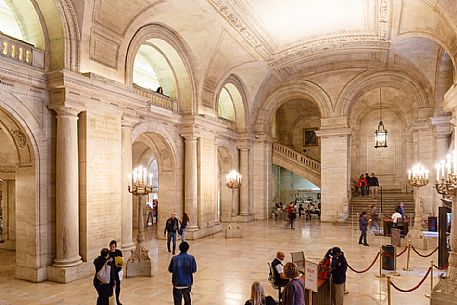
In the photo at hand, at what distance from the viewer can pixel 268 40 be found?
14.5m

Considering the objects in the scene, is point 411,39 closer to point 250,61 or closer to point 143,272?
point 250,61

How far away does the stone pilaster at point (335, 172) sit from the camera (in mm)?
19156

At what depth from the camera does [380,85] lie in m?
19.0

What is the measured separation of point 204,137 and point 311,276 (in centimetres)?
1021

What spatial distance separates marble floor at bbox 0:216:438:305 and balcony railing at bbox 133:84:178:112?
509 centimetres

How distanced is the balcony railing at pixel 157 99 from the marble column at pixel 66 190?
3.76m

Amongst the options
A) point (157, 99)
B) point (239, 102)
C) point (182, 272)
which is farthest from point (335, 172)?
point (182, 272)

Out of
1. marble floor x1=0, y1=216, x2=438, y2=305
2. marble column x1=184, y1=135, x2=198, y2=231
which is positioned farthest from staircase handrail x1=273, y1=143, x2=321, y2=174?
marble column x1=184, y1=135, x2=198, y2=231

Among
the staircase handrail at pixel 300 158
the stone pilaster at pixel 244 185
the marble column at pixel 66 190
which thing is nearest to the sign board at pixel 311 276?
the marble column at pixel 66 190

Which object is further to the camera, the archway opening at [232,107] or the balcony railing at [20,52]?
the archway opening at [232,107]

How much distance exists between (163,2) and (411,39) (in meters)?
9.47

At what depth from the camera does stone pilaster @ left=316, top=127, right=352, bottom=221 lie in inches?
754

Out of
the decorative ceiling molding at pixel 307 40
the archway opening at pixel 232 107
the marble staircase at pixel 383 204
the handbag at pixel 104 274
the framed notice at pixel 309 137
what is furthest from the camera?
the framed notice at pixel 309 137

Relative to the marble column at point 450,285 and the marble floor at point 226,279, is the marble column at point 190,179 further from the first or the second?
the marble column at point 450,285
